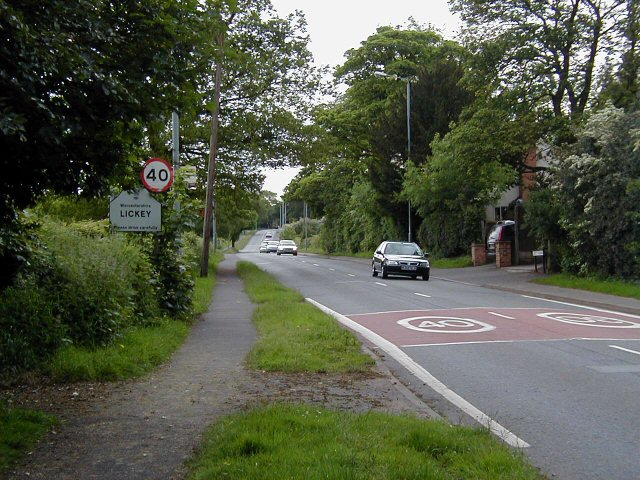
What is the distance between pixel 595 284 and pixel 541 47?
990 cm

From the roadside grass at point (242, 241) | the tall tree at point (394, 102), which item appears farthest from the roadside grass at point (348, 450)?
the roadside grass at point (242, 241)

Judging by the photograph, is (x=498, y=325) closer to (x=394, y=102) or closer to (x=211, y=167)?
(x=211, y=167)

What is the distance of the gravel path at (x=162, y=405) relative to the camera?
4914 mm

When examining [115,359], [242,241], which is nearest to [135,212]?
[115,359]

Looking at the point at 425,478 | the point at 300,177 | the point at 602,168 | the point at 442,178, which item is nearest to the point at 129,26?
the point at 425,478

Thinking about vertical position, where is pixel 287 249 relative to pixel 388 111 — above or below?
below

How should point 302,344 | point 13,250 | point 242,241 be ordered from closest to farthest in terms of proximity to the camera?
point 13,250 → point 302,344 → point 242,241

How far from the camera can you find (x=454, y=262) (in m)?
37.3

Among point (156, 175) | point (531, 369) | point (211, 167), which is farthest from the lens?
point (211, 167)

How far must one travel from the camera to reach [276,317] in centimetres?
1364

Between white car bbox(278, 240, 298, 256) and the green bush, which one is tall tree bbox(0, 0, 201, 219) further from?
white car bbox(278, 240, 298, 256)

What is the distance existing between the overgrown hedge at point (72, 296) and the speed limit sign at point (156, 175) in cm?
106

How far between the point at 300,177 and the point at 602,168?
46145 mm

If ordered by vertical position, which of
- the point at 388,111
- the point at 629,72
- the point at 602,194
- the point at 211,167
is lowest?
the point at 602,194
